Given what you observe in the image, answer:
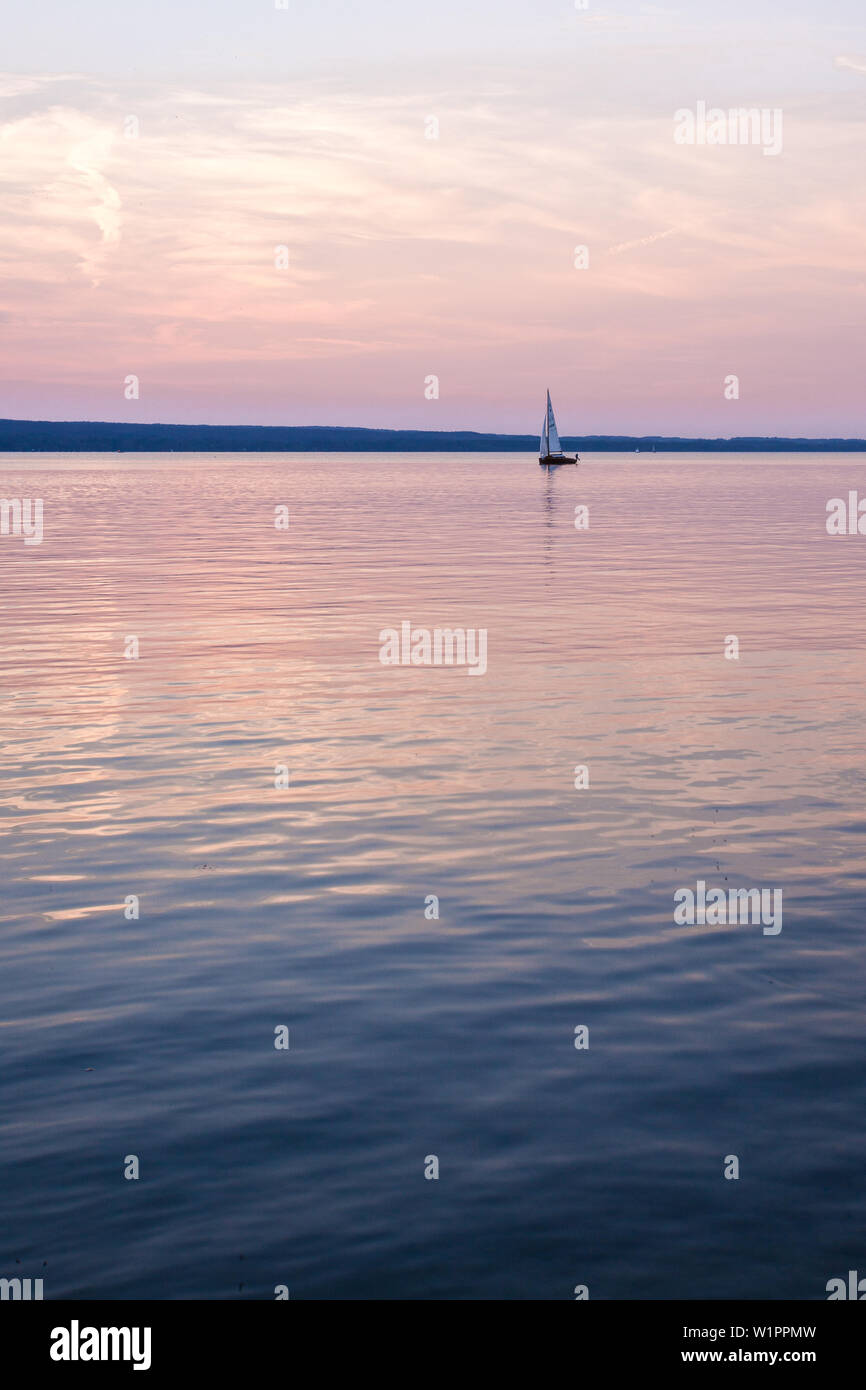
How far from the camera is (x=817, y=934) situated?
517 inches

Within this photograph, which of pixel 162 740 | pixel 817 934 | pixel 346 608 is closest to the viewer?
pixel 817 934

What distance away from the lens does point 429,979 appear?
12.0 metres

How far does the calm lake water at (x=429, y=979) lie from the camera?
26.8 feet

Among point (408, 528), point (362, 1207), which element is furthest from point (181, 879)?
point (408, 528)

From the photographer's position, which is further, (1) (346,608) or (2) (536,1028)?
(1) (346,608)

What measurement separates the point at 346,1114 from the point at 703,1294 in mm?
2784

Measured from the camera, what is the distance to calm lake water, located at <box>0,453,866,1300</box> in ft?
26.8
